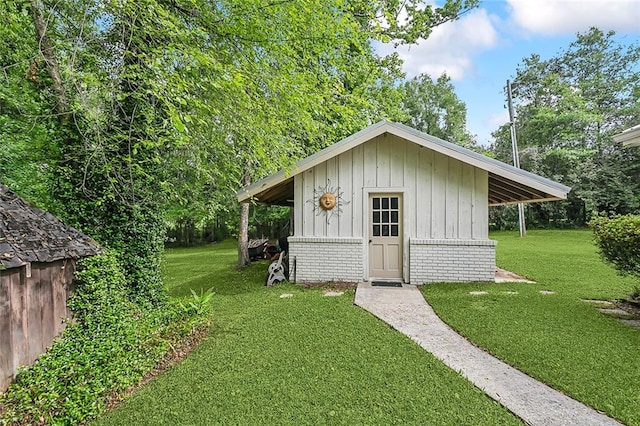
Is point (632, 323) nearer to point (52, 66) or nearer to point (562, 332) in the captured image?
point (562, 332)

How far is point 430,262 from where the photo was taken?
7055 mm

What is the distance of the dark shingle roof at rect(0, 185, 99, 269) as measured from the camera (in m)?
2.65

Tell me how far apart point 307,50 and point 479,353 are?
605 cm

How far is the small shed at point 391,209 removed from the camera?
6.88m

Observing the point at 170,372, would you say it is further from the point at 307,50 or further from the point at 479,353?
the point at 307,50

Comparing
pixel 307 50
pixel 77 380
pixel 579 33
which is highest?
pixel 579 33

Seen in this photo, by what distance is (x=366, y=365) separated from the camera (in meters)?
3.42

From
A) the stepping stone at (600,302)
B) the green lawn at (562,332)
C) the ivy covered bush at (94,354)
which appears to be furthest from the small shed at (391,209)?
the ivy covered bush at (94,354)

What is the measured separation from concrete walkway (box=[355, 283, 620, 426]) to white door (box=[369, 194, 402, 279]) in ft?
5.55

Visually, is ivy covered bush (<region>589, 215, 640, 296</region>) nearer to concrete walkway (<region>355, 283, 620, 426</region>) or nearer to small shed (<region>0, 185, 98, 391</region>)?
concrete walkway (<region>355, 283, 620, 426</region>)

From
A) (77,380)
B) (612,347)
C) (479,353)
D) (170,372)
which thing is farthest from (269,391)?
(612,347)

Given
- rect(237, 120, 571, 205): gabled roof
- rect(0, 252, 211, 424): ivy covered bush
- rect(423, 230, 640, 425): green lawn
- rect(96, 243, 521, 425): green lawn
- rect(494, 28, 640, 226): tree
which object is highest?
rect(494, 28, 640, 226): tree

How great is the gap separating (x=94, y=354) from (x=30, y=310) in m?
0.72

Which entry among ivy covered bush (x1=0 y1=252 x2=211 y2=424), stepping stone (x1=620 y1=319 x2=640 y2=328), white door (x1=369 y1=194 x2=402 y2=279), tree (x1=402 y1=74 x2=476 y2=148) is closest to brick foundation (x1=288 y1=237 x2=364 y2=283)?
white door (x1=369 y1=194 x2=402 y2=279)
